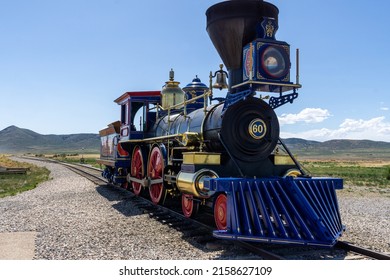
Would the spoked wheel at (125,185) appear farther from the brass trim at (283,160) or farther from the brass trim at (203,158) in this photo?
the brass trim at (283,160)

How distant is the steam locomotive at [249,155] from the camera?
636 cm

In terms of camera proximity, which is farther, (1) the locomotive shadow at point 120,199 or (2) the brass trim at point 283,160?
(1) the locomotive shadow at point 120,199

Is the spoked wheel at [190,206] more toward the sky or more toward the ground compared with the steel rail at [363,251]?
more toward the sky

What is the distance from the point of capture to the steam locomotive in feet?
20.9

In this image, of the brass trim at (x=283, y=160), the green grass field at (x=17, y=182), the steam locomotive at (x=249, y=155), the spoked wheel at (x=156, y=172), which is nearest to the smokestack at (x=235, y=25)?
the steam locomotive at (x=249, y=155)

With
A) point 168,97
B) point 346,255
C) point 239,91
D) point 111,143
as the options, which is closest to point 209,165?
point 239,91

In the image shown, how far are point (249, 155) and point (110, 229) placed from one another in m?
3.26

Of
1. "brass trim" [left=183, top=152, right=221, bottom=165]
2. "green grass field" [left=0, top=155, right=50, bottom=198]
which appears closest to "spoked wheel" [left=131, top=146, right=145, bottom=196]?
"brass trim" [left=183, top=152, right=221, bottom=165]

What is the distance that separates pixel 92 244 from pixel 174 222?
7.40 ft

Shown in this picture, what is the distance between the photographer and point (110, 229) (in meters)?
8.13

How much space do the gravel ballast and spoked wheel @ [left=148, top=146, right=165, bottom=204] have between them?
62 cm

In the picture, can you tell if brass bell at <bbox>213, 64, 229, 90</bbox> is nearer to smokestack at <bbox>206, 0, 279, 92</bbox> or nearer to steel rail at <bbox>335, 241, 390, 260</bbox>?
smokestack at <bbox>206, 0, 279, 92</bbox>

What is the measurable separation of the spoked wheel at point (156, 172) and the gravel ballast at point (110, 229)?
2.05ft

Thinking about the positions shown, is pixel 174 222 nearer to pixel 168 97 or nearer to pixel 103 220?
pixel 103 220
